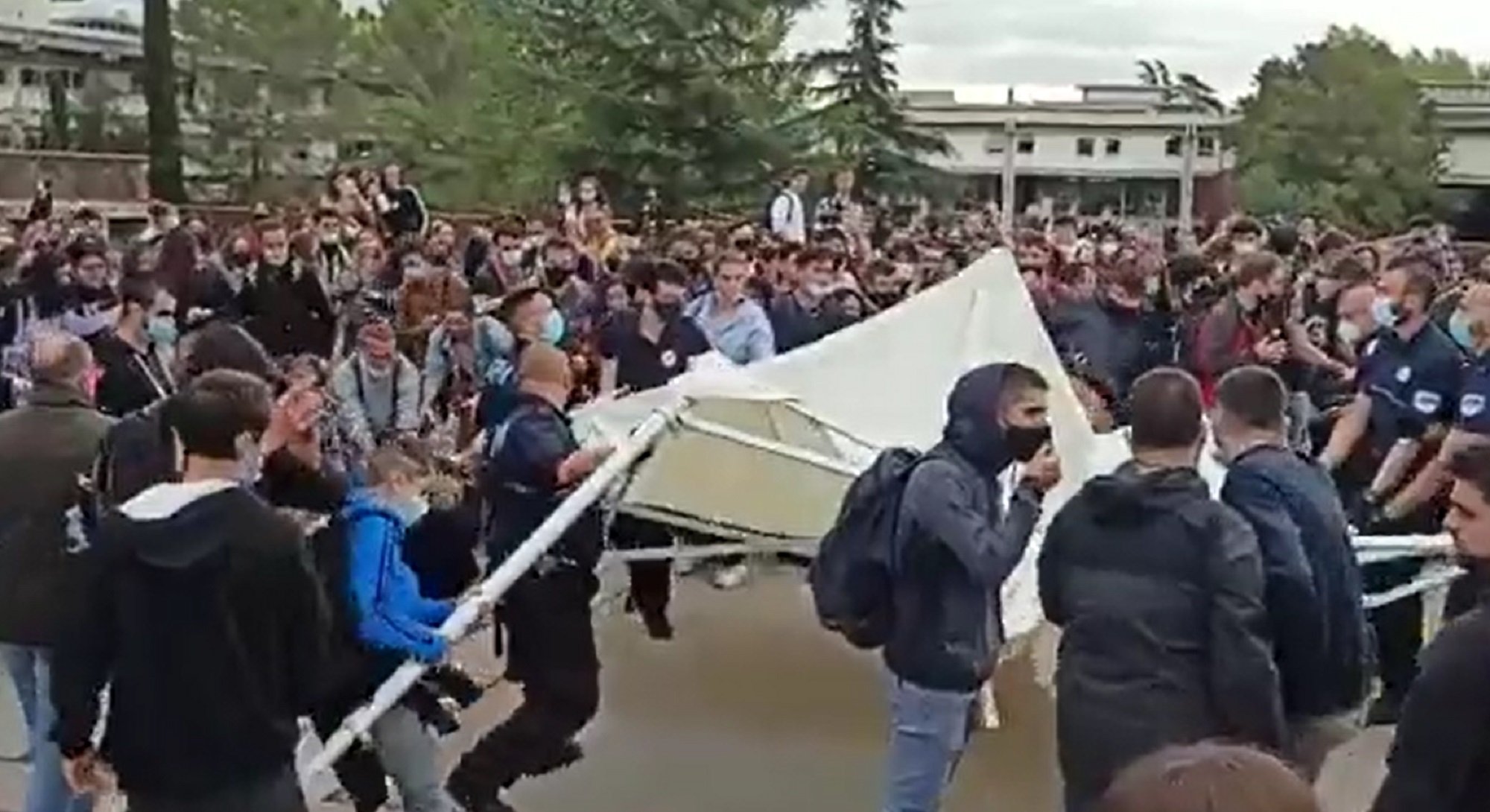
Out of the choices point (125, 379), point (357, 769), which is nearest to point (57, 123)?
point (125, 379)

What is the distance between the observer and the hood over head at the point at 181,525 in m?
5.03

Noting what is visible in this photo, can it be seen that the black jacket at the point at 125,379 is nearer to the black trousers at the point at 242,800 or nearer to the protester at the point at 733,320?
the protester at the point at 733,320

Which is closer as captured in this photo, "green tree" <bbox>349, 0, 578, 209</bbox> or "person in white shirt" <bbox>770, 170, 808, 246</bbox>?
"person in white shirt" <bbox>770, 170, 808, 246</bbox>

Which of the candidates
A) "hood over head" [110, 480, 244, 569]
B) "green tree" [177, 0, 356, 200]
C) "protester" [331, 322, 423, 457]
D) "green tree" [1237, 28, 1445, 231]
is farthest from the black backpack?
"green tree" [1237, 28, 1445, 231]

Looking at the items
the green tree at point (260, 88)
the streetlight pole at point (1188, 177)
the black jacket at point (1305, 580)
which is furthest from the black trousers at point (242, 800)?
the green tree at point (260, 88)

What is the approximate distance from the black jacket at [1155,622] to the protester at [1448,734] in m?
1.34

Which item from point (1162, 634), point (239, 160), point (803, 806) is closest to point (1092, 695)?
point (1162, 634)


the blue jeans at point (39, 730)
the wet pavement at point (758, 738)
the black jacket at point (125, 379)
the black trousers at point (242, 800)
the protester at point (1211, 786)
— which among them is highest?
the protester at point (1211, 786)

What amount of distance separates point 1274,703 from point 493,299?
9.68 meters

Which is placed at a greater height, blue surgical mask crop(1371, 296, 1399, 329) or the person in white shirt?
the person in white shirt

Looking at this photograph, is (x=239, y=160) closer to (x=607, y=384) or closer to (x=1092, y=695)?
(x=607, y=384)

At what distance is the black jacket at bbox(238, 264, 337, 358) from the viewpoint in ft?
48.8

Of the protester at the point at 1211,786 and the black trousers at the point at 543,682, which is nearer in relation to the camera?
the protester at the point at 1211,786

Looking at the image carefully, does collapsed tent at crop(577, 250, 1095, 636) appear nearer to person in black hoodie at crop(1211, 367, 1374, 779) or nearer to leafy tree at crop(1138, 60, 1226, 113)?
person in black hoodie at crop(1211, 367, 1374, 779)
